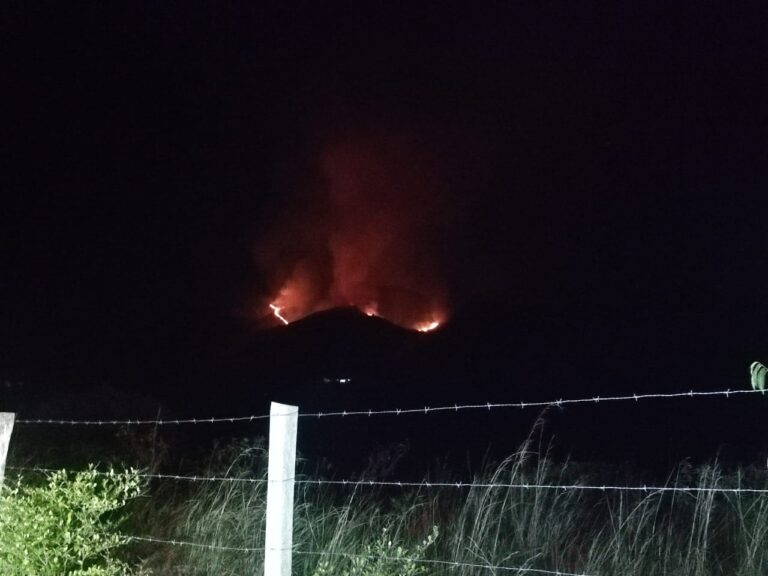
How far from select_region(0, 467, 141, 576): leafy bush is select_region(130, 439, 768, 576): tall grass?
0.60 m

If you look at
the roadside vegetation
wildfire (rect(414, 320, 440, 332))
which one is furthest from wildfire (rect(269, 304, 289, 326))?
the roadside vegetation

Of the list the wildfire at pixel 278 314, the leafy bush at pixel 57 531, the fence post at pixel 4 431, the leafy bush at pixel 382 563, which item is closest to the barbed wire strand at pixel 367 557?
the leafy bush at pixel 382 563

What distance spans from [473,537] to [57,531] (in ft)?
7.85

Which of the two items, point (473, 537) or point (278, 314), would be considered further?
point (278, 314)

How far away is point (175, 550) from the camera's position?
630 cm

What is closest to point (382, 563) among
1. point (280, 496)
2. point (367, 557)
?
point (367, 557)

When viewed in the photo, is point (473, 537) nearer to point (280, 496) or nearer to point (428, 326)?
point (280, 496)

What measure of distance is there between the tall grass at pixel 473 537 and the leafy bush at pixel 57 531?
602mm

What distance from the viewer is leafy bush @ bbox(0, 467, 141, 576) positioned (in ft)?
17.9

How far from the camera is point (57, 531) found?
5609mm

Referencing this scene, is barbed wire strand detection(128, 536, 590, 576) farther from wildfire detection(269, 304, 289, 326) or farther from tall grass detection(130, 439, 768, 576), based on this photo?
wildfire detection(269, 304, 289, 326)

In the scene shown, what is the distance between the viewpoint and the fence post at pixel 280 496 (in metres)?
4.59

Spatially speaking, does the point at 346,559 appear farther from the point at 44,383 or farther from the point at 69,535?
the point at 44,383

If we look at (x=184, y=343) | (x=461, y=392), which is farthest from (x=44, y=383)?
(x=184, y=343)
